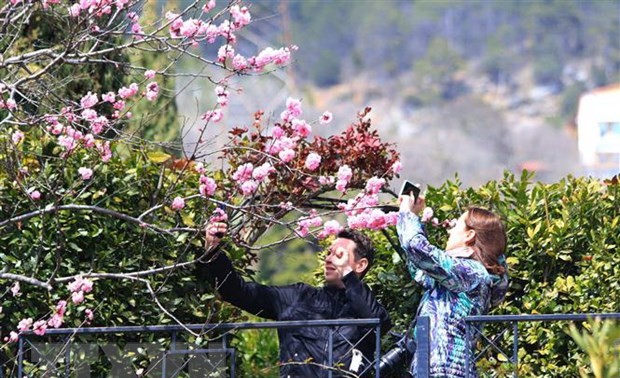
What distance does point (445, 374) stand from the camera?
5.12 m

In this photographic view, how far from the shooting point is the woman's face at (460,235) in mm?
5332

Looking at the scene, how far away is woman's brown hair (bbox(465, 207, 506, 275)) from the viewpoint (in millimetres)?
5297

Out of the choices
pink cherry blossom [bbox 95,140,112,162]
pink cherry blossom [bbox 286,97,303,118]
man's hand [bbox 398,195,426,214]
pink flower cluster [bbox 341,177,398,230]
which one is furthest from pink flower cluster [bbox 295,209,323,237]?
pink cherry blossom [bbox 95,140,112,162]

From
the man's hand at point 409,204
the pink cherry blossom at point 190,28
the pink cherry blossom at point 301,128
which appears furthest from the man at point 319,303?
the pink cherry blossom at point 190,28

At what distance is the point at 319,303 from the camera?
552cm

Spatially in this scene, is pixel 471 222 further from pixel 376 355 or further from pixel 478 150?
pixel 478 150

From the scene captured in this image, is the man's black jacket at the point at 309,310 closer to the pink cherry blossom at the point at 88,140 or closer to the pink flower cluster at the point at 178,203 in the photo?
the pink flower cluster at the point at 178,203

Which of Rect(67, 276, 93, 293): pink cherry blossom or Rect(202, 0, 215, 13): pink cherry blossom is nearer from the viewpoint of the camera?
Rect(67, 276, 93, 293): pink cherry blossom

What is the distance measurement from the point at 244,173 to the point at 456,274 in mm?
995

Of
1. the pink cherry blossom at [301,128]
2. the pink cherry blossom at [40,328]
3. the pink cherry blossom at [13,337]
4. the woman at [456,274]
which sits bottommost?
the pink cherry blossom at [13,337]

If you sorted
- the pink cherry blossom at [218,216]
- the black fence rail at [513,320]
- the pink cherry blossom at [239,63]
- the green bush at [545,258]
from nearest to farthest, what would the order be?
the black fence rail at [513,320], the pink cherry blossom at [218,216], the pink cherry blossom at [239,63], the green bush at [545,258]

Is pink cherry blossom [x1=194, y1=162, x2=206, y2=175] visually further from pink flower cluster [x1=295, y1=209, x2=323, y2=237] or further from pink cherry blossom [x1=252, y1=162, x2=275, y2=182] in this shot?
pink flower cluster [x1=295, y1=209, x2=323, y2=237]

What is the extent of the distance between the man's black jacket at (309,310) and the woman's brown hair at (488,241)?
48 cm

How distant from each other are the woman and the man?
26cm
